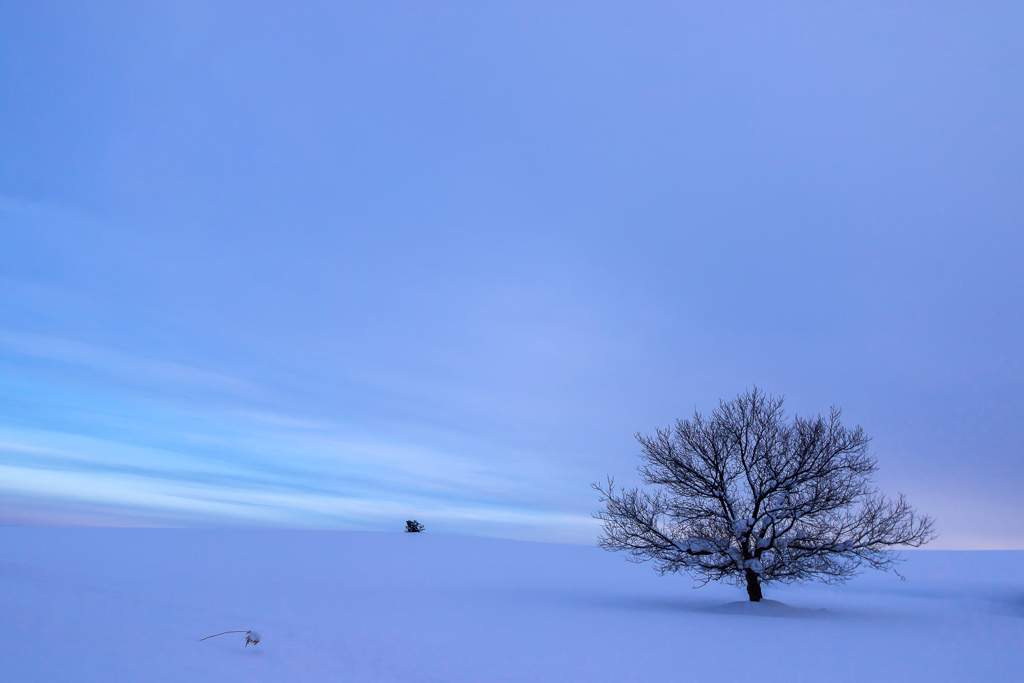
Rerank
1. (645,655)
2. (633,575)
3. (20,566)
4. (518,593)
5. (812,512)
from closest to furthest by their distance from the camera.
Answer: (645,655), (20,566), (812,512), (518,593), (633,575)

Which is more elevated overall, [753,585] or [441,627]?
[753,585]

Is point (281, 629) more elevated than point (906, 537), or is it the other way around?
point (906, 537)

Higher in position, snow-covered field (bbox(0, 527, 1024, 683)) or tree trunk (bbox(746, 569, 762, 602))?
tree trunk (bbox(746, 569, 762, 602))

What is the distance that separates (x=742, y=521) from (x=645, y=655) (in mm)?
10522

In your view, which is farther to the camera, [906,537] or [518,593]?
[518,593]

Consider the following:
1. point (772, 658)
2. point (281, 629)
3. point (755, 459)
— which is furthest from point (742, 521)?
point (281, 629)

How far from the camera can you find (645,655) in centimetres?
1315

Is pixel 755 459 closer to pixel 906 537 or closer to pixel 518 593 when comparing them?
pixel 906 537

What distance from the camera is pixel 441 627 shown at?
1559cm

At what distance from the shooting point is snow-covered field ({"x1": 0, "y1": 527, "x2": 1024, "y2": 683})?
10.2 m

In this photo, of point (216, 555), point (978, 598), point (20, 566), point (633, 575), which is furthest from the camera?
point (633, 575)

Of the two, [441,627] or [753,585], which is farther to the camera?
[753,585]

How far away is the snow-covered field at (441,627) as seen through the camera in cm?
1025

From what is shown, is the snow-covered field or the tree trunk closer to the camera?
the snow-covered field
